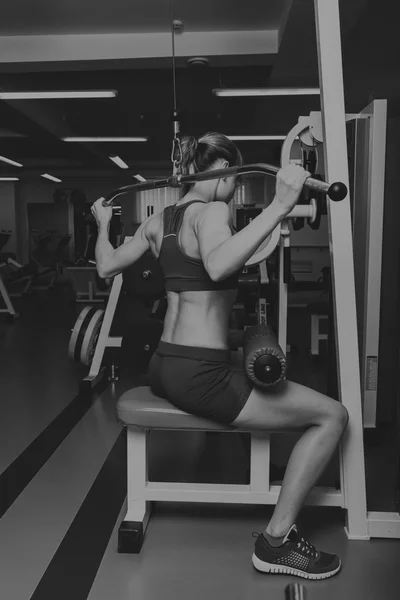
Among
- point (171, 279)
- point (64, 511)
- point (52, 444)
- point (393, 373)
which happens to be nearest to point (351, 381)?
point (171, 279)

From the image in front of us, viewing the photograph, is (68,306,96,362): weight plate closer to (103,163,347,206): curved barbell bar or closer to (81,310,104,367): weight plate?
(81,310,104,367): weight plate

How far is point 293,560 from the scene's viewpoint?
1542mm

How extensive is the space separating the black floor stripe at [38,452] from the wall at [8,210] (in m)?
9.77

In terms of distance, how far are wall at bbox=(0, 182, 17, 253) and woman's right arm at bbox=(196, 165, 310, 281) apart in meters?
11.5

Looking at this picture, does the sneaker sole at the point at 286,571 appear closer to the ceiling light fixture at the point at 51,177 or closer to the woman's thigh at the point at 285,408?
the woman's thigh at the point at 285,408

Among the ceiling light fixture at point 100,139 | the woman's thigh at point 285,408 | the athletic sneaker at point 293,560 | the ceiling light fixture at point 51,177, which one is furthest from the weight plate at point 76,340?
the ceiling light fixture at point 51,177

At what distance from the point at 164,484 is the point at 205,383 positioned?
41 centimetres

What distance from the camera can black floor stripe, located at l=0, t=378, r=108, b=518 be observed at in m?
2.10

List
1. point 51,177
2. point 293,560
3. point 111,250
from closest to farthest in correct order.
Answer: point 293,560
point 111,250
point 51,177

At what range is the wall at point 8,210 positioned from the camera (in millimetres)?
12250

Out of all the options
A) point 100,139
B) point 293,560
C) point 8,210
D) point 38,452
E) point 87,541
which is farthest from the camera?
point 8,210

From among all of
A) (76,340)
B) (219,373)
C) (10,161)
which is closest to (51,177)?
(10,161)

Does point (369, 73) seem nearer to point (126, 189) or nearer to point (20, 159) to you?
point (126, 189)

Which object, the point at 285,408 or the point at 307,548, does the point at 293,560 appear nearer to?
the point at 307,548
